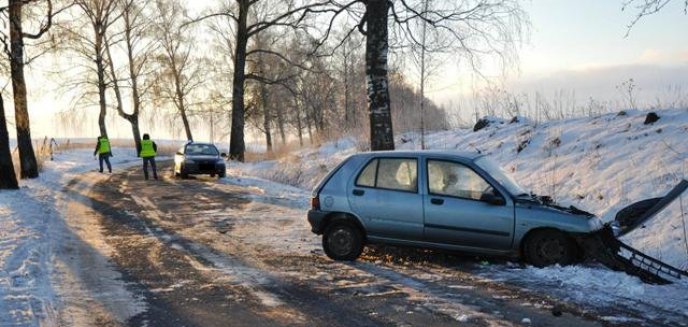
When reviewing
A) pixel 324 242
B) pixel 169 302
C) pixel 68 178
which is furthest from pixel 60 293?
pixel 68 178

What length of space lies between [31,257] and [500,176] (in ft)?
20.7

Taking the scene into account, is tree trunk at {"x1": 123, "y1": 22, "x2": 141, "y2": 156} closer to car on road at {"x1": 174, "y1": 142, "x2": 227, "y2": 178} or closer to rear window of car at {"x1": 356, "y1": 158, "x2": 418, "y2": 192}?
car on road at {"x1": 174, "y1": 142, "x2": 227, "y2": 178}

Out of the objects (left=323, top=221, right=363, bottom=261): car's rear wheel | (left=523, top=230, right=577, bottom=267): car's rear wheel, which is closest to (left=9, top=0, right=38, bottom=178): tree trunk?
(left=323, top=221, right=363, bottom=261): car's rear wheel

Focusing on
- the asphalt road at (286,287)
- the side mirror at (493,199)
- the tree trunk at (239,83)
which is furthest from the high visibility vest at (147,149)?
the side mirror at (493,199)

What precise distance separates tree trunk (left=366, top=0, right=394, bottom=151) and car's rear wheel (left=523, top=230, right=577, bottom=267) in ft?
22.3

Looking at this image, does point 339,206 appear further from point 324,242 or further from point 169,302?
point 169,302

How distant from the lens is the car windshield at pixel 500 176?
7809 mm

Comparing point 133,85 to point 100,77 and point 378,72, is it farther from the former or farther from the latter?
point 378,72

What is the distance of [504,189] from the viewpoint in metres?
7.66

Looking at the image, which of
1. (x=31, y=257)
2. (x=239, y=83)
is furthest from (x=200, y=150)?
(x=31, y=257)

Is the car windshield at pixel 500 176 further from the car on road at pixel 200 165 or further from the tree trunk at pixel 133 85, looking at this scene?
the tree trunk at pixel 133 85

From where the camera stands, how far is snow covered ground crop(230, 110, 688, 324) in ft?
21.1

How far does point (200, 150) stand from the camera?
2444 centimetres

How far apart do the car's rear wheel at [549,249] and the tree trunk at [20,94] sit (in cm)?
1627
